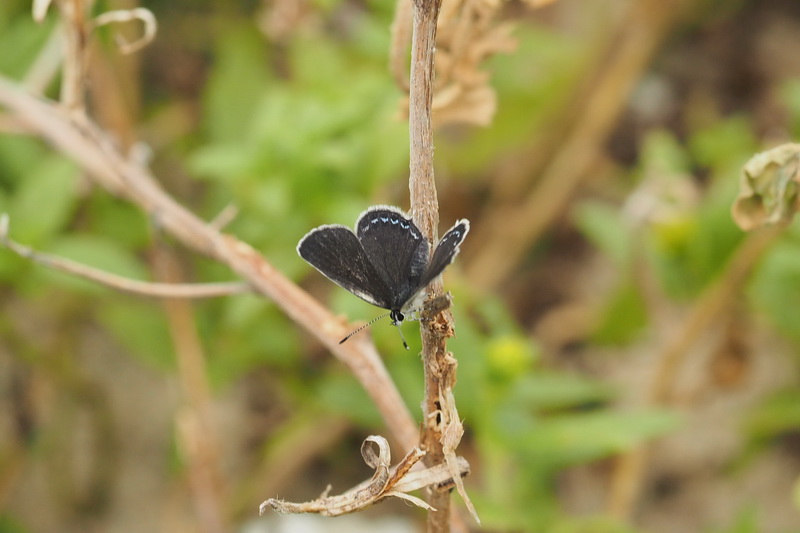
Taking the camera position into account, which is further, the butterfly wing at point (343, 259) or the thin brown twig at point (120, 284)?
the thin brown twig at point (120, 284)

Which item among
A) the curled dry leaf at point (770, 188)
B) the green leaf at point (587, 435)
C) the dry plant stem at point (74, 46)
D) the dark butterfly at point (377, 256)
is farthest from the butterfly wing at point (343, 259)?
the green leaf at point (587, 435)

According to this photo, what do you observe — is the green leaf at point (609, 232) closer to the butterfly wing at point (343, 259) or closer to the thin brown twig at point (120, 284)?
the thin brown twig at point (120, 284)

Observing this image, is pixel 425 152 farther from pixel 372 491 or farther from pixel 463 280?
pixel 463 280

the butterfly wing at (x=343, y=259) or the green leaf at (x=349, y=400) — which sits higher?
the green leaf at (x=349, y=400)

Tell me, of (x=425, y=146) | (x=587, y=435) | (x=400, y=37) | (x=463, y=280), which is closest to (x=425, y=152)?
(x=425, y=146)

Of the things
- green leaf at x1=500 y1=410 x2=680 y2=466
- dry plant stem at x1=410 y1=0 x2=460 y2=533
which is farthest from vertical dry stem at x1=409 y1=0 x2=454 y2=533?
green leaf at x1=500 y1=410 x2=680 y2=466

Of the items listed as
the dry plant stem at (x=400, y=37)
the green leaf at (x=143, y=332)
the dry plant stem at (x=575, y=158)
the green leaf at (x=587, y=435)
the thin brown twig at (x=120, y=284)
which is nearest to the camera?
the dry plant stem at (x=400, y=37)

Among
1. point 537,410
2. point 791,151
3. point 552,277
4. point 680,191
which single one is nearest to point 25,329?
point 537,410
